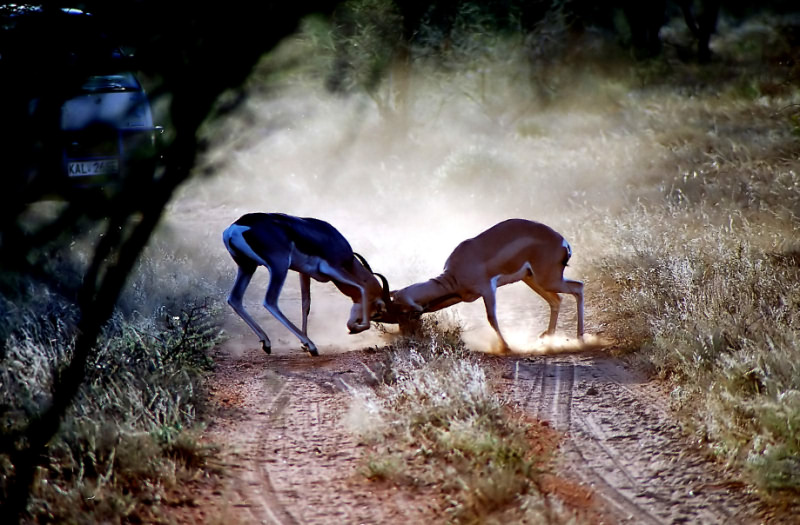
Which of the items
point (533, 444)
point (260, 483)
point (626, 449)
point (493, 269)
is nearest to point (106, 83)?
point (260, 483)

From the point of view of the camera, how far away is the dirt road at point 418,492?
16.5ft

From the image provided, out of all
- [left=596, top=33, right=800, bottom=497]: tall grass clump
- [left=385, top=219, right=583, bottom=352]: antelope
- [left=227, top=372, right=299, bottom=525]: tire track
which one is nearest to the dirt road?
[left=227, top=372, right=299, bottom=525]: tire track

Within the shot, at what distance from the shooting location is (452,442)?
562cm

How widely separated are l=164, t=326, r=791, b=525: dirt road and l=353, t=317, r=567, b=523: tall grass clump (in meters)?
0.15

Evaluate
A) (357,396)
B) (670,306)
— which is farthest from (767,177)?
(357,396)

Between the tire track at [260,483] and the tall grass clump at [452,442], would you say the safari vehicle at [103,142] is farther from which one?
the tall grass clump at [452,442]

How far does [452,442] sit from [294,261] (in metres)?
4.10

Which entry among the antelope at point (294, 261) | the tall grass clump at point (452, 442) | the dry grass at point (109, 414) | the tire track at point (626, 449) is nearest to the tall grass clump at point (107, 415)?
the dry grass at point (109, 414)

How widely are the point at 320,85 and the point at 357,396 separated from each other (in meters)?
18.2

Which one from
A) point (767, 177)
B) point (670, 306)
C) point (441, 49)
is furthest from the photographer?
point (441, 49)

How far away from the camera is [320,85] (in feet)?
77.9

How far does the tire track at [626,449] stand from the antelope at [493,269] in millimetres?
1471

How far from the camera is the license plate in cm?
382

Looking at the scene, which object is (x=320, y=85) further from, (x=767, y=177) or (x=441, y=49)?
(x=767, y=177)
